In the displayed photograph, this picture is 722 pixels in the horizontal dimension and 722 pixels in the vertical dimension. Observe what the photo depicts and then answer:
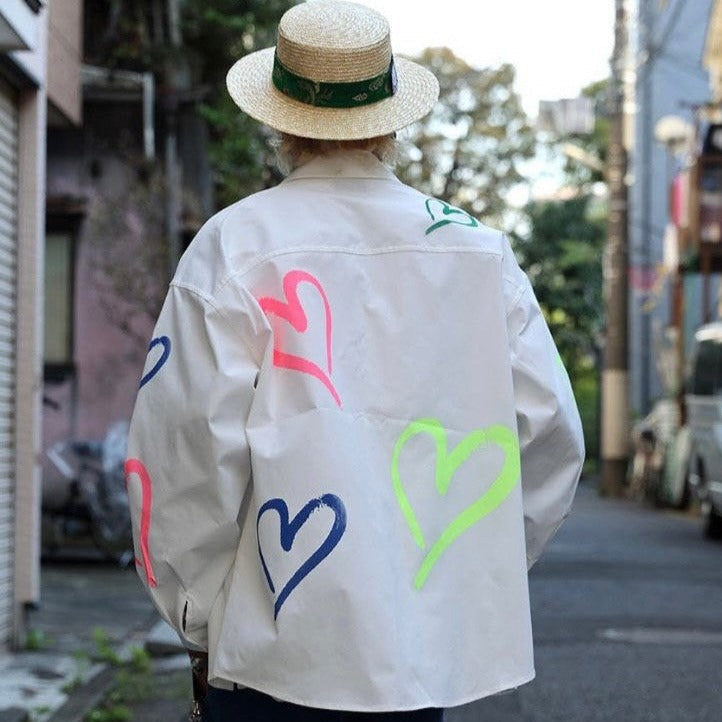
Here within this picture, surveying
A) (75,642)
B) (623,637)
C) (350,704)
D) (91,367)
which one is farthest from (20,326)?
(91,367)

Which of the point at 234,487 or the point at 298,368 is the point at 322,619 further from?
the point at 298,368

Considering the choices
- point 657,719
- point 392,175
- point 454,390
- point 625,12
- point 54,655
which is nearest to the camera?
point 454,390

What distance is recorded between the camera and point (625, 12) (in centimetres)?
2241

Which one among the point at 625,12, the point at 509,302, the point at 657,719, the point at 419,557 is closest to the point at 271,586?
the point at 419,557

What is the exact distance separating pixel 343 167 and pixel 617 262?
20202 millimetres

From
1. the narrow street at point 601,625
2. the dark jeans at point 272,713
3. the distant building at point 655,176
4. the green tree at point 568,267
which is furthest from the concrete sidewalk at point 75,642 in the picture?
the green tree at point 568,267

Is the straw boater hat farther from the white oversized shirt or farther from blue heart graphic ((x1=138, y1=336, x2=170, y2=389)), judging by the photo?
blue heart graphic ((x1=138, y1=336, x2=170, y2=389))

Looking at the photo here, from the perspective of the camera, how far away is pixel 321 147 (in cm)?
268

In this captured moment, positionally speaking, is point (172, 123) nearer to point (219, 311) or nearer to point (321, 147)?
point (321, 147)

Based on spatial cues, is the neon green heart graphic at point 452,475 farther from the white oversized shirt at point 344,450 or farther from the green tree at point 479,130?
the green tree at point 479,130

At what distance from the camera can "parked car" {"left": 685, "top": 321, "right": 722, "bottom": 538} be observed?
45.5 feet

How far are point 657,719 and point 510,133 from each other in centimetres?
1841

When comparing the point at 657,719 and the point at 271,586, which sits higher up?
the point at 271,586

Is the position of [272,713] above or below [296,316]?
below
